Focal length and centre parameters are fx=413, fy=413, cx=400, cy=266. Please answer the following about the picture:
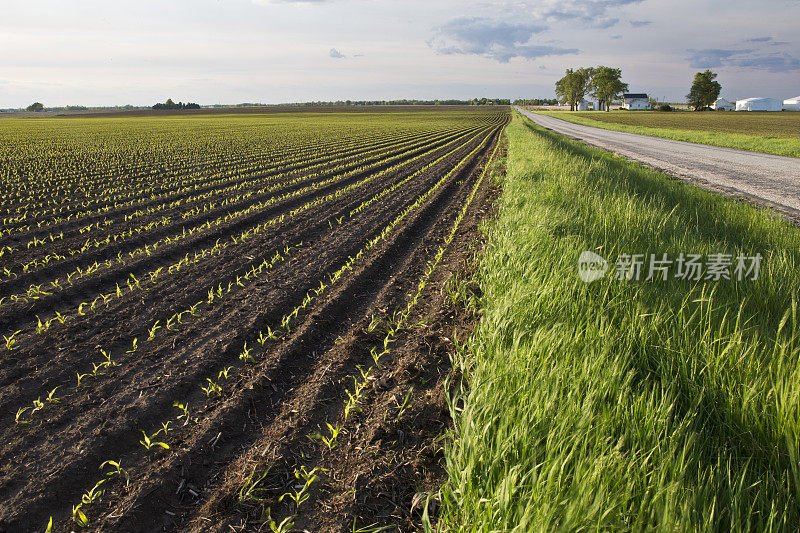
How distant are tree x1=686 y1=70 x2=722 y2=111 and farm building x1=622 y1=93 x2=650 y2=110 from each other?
2272cm

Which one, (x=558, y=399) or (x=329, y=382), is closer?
(x=558, y=399)

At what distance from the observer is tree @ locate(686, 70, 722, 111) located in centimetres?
9200

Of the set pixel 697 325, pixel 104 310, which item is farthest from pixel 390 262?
pixel 697 325

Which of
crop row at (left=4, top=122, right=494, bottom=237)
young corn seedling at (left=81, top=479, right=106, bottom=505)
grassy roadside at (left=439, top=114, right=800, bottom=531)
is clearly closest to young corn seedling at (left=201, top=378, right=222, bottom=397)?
young corn seedling at (left=81, top=479, right=106, bottom=505)

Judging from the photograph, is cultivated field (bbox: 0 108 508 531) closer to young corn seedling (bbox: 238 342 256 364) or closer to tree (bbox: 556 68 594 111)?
young corn seedling (bbox: 238 342 256 364)

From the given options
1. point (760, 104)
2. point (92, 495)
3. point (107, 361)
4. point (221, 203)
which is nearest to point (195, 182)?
point (221, 203)

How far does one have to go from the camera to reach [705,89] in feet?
305

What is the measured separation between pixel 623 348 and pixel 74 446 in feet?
11.8

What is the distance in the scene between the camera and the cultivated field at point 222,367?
7.66 ft

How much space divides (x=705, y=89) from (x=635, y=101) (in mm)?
26864

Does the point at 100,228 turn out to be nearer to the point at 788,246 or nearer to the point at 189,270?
the point at 189,270

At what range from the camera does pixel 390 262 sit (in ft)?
19.9

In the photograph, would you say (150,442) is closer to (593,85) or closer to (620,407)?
(620,407)

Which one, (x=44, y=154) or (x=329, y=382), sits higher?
(x=44, y=154)
